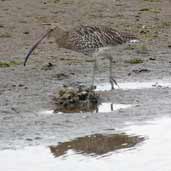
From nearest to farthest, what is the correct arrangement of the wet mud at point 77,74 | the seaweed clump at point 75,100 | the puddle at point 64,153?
the puddle at point 64,153, the wet mud at point 77,74, the seaweed clump at point 75,100

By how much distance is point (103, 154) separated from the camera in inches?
348

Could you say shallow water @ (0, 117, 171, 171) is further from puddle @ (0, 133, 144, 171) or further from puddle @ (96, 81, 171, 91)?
puddle @ (96, 81, 171, 91)

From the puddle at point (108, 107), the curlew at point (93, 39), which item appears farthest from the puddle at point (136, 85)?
the puddle at point (108, 107)

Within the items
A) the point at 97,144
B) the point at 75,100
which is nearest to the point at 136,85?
the point at 75,100

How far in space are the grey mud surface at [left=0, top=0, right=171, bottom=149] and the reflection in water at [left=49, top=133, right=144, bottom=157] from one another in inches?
7.6

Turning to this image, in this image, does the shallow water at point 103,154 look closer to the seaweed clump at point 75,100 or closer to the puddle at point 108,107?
the puddle at point 108,107

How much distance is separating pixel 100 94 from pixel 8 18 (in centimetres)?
580

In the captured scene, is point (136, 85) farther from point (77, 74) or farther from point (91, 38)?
point (77, 74)

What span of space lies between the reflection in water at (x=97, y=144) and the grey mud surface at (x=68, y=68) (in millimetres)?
193

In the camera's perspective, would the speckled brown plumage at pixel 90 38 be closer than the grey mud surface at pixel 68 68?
No

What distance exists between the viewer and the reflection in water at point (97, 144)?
8.94m

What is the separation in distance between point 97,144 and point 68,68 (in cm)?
416

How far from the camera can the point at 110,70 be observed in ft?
40.4

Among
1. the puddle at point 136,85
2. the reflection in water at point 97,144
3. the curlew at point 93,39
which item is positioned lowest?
the puddle at point 136,85
